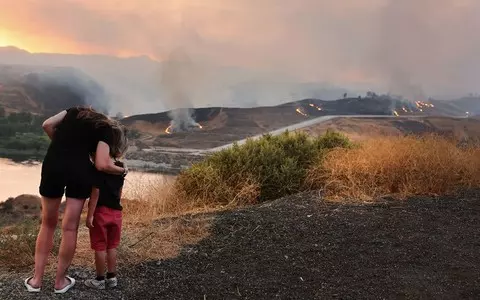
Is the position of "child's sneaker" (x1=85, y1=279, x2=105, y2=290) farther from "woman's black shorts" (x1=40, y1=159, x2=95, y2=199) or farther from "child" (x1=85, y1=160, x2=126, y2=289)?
"woman's black shorts" (x1=40, y1=159, x2=95, y2=199)

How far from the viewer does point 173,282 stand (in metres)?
4.41

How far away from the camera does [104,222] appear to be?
4090mm

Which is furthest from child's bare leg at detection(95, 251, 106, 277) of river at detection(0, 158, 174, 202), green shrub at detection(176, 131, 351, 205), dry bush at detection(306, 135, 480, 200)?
dry bush at detection(306, 135, 480, 200)

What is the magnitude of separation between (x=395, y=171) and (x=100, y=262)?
19.7 feet

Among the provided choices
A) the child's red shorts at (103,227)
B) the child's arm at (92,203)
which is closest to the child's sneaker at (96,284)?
the child's red shorts at (103,227)

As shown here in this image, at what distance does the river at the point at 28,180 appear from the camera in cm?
921

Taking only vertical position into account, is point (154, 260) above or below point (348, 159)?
below

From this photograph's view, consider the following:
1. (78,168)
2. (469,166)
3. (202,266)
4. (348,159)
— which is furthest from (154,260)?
(469,166)

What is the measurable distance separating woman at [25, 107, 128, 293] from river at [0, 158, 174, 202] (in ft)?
8.30

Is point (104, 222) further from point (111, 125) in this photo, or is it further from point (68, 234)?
point (111, 125)

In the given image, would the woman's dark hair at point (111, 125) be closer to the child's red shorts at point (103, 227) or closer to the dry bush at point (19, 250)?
the child's red shorts at point (103, 227)

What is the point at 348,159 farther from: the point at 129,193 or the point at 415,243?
the point at 129,193

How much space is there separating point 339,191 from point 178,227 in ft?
10.9

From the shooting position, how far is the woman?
383cm
